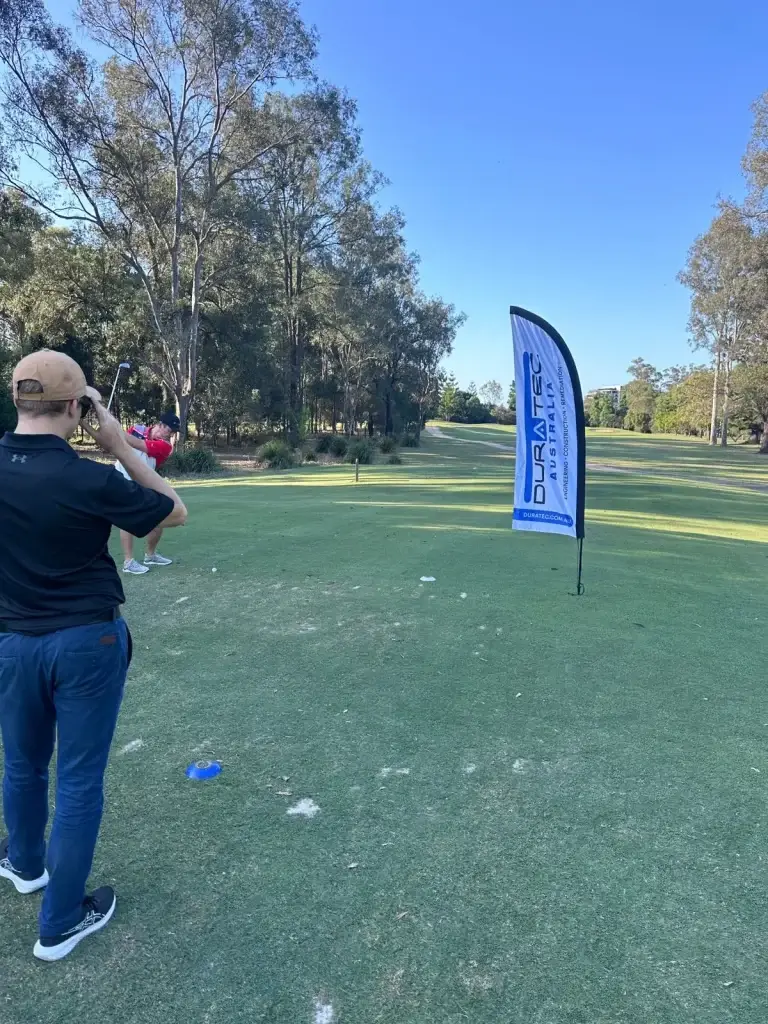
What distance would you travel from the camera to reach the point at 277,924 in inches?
90.6

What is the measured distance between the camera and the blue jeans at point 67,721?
209cm

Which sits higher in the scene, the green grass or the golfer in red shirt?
the golfer in red shirt

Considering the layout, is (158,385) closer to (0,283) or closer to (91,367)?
(91,367)

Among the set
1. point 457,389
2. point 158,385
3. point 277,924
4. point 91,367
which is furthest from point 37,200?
point 457,389

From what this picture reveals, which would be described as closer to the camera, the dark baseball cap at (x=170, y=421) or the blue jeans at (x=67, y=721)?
the blue jeans at (x=67, y=721)

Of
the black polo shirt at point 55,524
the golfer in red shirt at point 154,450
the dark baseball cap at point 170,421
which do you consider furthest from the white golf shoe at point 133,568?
the black polo shirt at point 55,524

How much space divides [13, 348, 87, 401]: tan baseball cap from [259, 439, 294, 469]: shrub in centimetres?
2560

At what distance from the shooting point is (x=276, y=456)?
27.6m

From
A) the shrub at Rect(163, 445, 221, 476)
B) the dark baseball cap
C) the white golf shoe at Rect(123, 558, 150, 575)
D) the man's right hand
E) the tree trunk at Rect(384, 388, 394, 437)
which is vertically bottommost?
the white golf shoe at Rect(123, 558, 150, 575)

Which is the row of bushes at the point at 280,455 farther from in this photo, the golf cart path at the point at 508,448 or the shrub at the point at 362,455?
the golf cart path at the point at 508,448

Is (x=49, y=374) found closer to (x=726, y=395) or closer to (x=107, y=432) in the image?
(x=107, y=432)

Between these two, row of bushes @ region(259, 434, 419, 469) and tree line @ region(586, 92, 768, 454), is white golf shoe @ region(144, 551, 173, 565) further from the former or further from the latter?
tree line @ region(586, 92, 768, 454)

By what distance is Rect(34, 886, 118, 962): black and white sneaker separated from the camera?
7.00 feet

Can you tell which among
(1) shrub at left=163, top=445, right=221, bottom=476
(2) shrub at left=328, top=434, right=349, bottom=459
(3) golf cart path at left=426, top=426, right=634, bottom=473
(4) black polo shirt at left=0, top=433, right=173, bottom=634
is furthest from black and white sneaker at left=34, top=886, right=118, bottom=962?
(2) shrub at left=328, top=434, right=349, bottom=459
